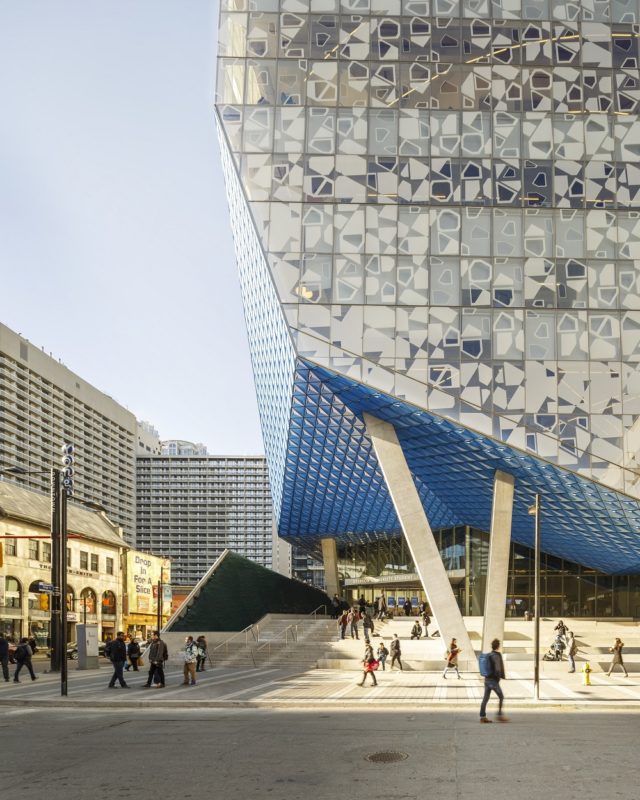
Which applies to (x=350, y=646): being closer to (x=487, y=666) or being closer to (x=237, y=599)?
(x=237, y=599)

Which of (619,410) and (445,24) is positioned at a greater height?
(445,24)

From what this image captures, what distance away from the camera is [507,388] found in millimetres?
40031

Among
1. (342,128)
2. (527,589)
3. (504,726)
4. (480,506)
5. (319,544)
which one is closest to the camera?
(504,726)

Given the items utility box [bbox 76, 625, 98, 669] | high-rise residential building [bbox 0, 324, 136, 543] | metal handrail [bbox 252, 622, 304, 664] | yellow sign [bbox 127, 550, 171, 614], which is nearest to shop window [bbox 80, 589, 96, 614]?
yellow sign [bbox 127, 550, 171, 614]

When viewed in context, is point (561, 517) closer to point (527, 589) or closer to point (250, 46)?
point (527, 589)

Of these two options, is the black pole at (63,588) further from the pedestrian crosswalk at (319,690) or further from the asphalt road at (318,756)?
the asphalt road at (318,756)

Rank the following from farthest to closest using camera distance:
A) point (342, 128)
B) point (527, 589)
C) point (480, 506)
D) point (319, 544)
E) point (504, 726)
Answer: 1. point (319, 544)
2. point (527, 589)
3. point (480, 506)
4. point (342, 128)
5. point (504, 726)

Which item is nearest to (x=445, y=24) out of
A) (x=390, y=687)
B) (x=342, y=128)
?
(x=342, y=128)

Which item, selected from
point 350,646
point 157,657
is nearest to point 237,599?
point 350,646

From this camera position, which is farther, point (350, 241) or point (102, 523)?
point (102, 523)

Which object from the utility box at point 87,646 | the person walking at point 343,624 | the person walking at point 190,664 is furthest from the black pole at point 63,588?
the person walking at point 343,624

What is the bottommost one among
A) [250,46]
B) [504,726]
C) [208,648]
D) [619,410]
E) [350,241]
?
[208,648]

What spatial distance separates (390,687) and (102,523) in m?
67.1

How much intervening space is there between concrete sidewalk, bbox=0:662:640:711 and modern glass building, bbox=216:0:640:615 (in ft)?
34.9
